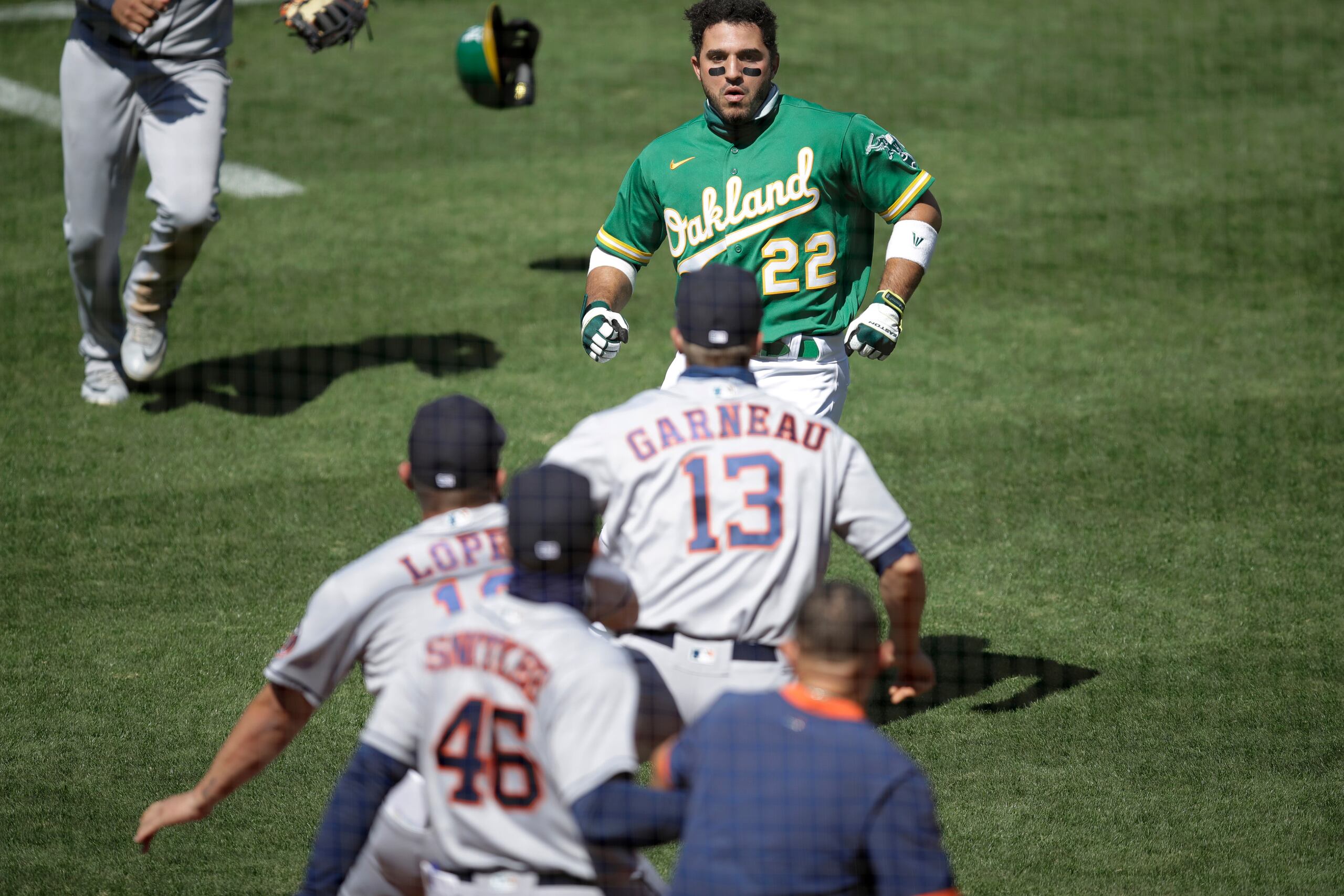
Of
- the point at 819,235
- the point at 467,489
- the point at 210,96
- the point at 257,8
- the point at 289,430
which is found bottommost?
the point at 289,430

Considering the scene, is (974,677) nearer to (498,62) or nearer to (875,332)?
(875,332)

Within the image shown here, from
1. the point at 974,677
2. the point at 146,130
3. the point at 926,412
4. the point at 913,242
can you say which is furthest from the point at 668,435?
the point at 146,130

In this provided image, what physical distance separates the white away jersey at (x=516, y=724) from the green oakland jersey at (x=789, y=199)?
2.25 metres

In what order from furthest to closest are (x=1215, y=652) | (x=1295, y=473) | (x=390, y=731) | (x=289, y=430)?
(x=289, y=430)
(x=1295, y=473)
(x=1215, y=652)
(x=390, y=731)

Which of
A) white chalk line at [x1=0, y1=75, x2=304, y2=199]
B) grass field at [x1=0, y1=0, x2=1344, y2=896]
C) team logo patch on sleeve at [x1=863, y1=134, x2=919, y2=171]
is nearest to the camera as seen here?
grass field at [x1=0, y1=0, x2=1344, y2=896]

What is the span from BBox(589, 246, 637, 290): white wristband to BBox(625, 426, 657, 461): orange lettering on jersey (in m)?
1.80

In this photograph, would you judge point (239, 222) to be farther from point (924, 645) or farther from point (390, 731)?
point (390, 731)

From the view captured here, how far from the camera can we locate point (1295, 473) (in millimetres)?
7074

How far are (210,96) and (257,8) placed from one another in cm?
795

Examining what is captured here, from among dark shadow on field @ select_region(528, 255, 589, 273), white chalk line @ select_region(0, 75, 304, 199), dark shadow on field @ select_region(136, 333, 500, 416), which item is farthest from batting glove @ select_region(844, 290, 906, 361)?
white chalk line @ select_region(0, 75, 304, 199)

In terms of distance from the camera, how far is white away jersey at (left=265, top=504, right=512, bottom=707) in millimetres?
3111

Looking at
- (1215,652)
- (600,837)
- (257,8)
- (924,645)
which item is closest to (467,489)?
(600,837)

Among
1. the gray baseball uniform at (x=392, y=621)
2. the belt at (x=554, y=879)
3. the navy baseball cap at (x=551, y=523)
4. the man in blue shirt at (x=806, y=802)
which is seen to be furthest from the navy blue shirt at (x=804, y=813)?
the gray baseball uniform at (x=392, y=621)

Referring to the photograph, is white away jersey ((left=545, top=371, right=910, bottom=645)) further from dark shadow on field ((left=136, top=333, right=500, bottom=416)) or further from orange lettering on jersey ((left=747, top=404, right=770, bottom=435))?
dark shadow on field ((left=136, top=333, right=500, bottom=416))
